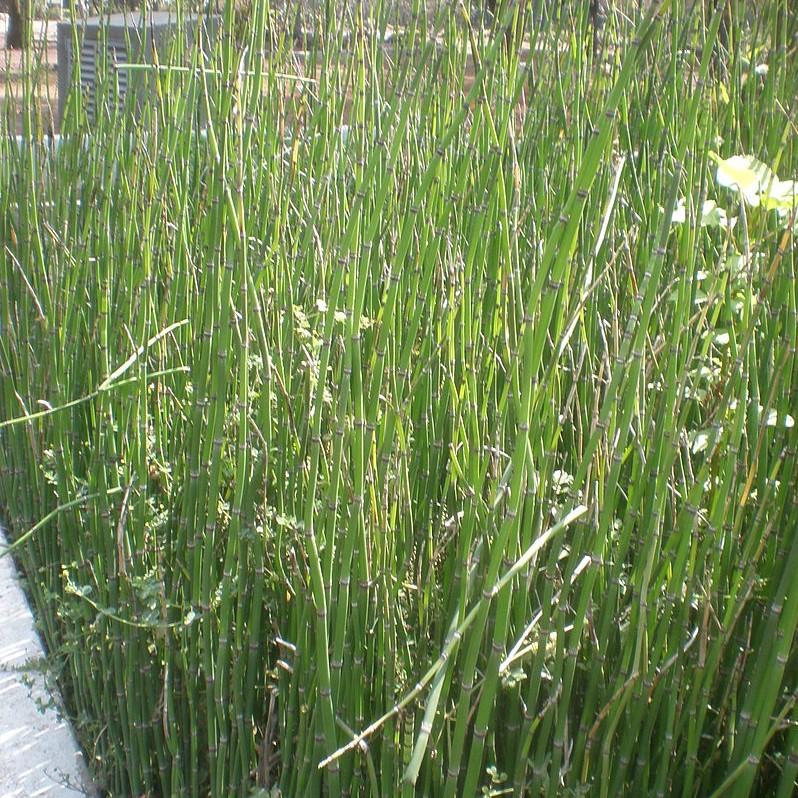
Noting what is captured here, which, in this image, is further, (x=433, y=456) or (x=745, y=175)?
(x=433, y=456)

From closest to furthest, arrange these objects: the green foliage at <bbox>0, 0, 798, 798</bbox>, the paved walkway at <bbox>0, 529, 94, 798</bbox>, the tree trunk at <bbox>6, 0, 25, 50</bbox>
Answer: the green foliage at <bbox>0, 0, 798, 798</bbox>, the paved walkway at <bbox>0, 529, 94, 798</bbox>, the tree trunk at <bbox>6, 0, 25, 50</bbox>

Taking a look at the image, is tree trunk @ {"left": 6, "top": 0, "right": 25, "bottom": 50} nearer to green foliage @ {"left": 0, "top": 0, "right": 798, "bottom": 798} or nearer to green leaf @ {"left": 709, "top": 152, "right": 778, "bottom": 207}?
green foliage @ {"left": 0, "top": 0, "right": 798, "bottom": 798}

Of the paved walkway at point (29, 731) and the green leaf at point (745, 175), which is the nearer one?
the green leaf at point (745, 175)

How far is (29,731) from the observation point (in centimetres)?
144

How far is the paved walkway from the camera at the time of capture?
135 centimetres

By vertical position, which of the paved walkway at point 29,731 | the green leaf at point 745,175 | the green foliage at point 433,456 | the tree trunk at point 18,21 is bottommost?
the paved walkway at point 29,731

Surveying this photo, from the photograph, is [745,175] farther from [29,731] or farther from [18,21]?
[18,21]

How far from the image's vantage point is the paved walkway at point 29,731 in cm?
135

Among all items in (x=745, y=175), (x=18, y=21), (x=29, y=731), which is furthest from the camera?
(x=18, y=21)

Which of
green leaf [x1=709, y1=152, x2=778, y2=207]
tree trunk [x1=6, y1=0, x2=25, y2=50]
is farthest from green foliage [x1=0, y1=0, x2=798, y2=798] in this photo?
tree trunk [x1=6, y1=0, x2=25, y2=50]

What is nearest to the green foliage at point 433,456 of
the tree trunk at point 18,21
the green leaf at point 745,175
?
the green leaf at point 745,175

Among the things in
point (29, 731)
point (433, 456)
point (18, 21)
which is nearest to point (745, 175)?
point (433, 456)

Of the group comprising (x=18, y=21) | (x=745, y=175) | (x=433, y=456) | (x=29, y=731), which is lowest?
(x=29, y=731)

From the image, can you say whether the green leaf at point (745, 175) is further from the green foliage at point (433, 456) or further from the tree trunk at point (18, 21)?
the tree trunk at point (18, 21)
